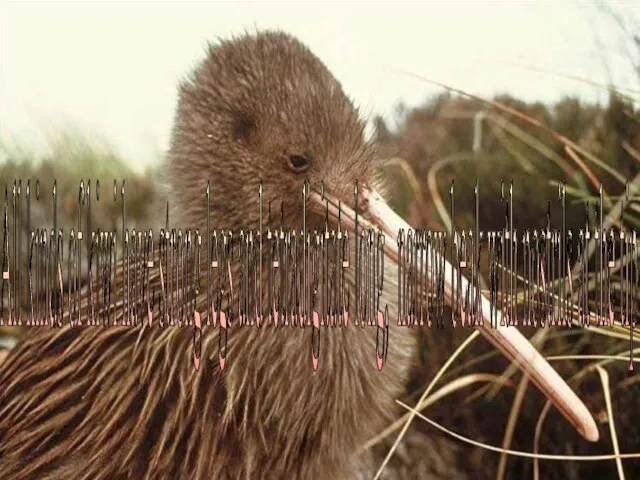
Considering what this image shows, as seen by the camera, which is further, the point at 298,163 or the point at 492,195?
the point at 492,195

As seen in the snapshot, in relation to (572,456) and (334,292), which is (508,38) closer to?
(334,292)

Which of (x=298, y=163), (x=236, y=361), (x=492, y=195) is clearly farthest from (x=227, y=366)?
(x=492, y=195)

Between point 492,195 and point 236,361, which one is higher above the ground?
point 492,195

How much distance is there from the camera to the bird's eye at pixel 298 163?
5.09 feet

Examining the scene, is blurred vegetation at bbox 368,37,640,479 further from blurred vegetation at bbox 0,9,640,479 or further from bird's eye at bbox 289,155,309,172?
bird's eye at bbox 289,155,309,172

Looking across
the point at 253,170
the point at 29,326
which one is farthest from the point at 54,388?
the point at 253,170

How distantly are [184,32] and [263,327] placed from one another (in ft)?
2.11

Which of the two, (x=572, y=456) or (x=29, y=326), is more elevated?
(x=29, y=326)

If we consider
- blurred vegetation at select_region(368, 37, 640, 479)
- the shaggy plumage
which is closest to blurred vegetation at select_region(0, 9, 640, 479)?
blurred vegetation at select_region(368, 37, 640, 479)

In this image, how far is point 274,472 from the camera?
155 centimetres

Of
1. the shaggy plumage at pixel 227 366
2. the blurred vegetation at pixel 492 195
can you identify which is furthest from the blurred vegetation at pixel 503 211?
the shaggy plumage at pixel 227 366

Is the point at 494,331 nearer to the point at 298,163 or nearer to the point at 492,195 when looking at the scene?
the point at 492,195

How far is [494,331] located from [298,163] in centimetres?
53

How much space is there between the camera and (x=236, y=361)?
1.58m
